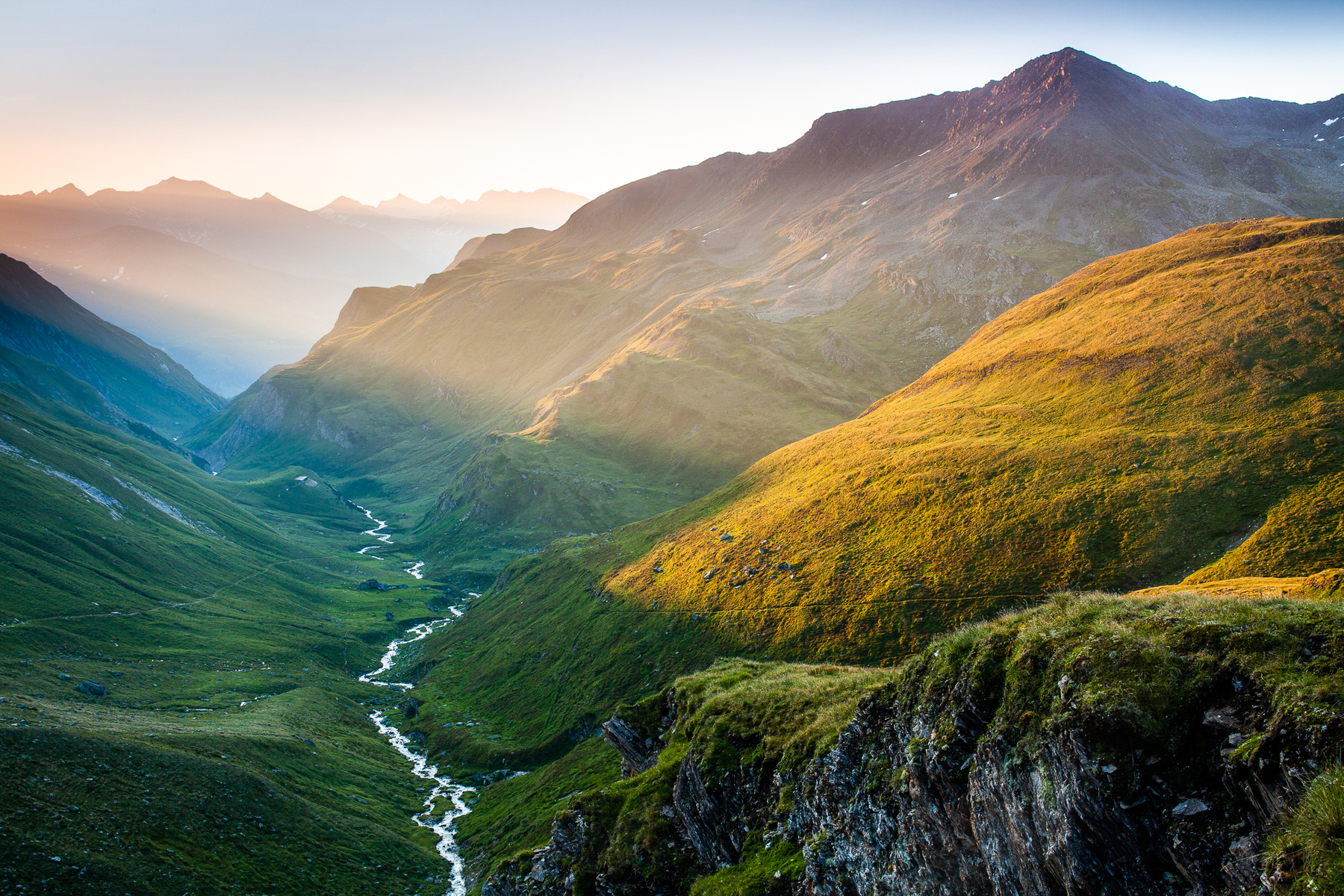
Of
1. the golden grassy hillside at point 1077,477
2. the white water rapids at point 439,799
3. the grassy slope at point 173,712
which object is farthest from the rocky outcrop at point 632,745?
the grassy slope at point 173,712

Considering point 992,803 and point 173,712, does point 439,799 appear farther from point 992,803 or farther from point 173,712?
point 992,803

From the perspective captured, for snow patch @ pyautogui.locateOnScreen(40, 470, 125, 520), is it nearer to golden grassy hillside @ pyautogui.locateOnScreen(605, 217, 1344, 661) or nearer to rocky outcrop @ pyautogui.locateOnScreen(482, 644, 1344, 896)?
golden grassy hillside @ pyautogui.locateOnScreen(605, 217, 1344, 661)

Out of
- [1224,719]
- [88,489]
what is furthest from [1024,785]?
[88,489]

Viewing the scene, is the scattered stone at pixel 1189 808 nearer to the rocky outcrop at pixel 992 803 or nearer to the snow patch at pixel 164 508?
the rocky outcrop at pixel 992 803

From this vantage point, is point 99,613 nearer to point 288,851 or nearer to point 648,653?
point 288,851

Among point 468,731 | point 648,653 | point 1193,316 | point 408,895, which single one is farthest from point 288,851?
point 1193,316

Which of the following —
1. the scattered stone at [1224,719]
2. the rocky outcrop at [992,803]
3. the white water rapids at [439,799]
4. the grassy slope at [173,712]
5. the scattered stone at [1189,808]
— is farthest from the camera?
the white water rapids at [439,799]
